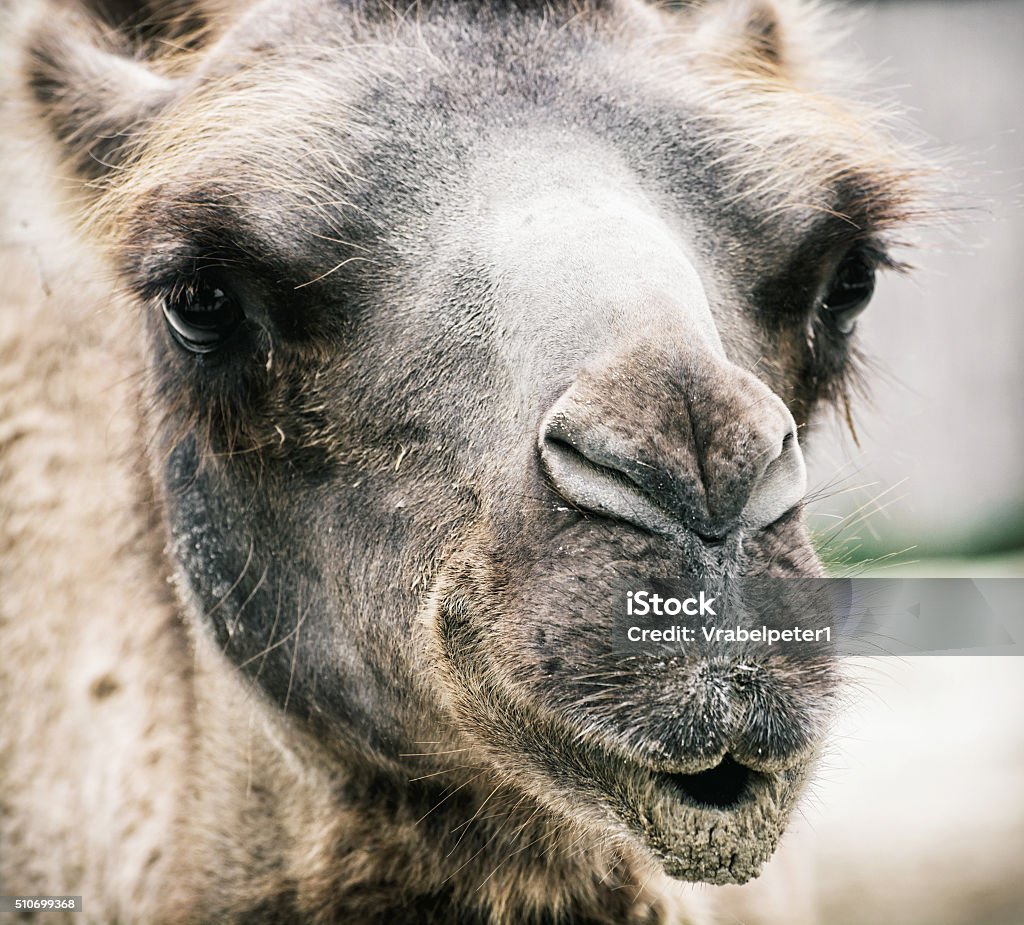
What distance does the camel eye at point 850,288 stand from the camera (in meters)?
2.82

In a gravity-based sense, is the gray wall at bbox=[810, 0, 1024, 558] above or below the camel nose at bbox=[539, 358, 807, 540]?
below

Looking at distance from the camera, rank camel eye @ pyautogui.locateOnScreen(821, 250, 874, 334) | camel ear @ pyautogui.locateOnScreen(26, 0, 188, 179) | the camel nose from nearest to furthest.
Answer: the camel nose, camel eye @ pyautogui.locateOnScreen(821, 250, 874, 334), camel ear @ pyautogui.locateOnScreen(26, 0, 188, 179)

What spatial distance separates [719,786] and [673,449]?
580mm

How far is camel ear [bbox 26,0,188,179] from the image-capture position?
3070mm

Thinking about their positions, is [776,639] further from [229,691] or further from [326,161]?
[229,691]

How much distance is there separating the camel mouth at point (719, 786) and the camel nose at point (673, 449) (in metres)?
0.41

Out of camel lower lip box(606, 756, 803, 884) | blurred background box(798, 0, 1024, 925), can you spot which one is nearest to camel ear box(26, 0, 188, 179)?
camel lower lip box(606, 756, 803, 884)

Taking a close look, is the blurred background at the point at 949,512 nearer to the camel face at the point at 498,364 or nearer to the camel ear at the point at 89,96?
the camel face at the point at 498,364

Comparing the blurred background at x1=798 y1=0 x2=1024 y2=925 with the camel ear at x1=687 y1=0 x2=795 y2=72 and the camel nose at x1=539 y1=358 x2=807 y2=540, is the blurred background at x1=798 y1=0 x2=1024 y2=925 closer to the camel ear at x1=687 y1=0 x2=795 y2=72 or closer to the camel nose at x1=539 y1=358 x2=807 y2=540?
the camel ear at x1=687 y1=0 x2=795 y2=72

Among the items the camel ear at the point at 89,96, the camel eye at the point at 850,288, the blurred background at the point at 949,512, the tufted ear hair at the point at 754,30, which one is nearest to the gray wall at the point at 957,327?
the blurred background at the point at 949,512

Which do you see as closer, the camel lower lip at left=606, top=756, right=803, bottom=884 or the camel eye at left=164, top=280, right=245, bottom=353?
the camel lower lip at left=606, top=756, right=803, bottom=884

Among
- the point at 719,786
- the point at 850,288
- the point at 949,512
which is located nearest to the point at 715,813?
the point at 719,786

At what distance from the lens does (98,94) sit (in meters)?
3.12

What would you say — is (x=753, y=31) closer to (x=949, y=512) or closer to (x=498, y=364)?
(x=498, y=364)
